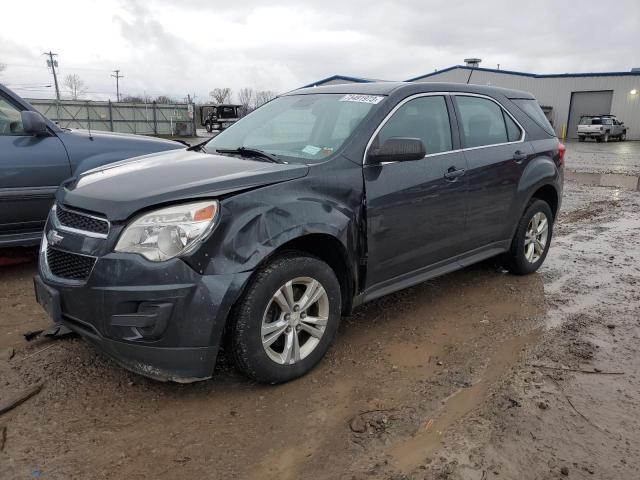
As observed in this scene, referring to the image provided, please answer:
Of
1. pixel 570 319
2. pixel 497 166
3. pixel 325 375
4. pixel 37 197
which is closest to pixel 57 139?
pixel 37 197

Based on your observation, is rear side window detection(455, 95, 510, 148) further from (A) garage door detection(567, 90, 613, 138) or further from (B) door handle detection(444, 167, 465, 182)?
(A) garage door detection(567, 90, 613, 138)

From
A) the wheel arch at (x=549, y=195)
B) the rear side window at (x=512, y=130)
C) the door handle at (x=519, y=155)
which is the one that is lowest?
the wheel arch at (x=549, y=195)

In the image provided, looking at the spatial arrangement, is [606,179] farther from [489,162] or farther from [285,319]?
[285,319]

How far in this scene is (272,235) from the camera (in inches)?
109

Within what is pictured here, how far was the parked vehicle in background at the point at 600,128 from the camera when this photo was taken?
3516 cm

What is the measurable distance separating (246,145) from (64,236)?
1456 mm

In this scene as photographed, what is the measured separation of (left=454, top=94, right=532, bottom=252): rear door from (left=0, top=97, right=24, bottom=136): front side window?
13.0ft

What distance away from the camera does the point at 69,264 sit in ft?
9.11

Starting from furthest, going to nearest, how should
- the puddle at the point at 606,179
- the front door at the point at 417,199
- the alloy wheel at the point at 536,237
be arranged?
→ the puddle at the point at 606,179 → the alloy wheel at the point at 536,237 → the front door at the point at 417,199

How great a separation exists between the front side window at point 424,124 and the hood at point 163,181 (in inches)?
33.6

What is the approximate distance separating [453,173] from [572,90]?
43.4 metres

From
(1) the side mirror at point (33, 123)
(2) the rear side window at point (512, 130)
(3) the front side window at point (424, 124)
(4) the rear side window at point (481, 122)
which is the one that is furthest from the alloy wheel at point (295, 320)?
(1) the side mirror at point (33, 123)

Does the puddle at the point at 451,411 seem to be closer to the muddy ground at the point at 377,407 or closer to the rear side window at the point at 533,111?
the muddy ground at the point at 377,407

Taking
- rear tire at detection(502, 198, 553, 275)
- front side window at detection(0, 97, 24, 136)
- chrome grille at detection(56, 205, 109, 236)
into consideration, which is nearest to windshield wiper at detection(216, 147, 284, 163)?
chrome grille at detection(56, 205, 109, 236)
